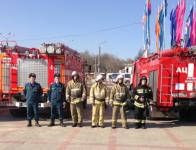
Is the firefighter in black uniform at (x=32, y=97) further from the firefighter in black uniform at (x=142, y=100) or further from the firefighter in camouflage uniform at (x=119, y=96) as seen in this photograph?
the firefighter in black uniform at (x=142, y=100)

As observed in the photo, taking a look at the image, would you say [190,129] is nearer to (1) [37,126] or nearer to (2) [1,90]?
(1) [37,126]

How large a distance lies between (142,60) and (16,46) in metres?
5.77

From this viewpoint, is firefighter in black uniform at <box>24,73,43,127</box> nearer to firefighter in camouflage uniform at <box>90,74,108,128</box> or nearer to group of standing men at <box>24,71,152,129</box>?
group of standing men at <box>24,71,152,129</box>

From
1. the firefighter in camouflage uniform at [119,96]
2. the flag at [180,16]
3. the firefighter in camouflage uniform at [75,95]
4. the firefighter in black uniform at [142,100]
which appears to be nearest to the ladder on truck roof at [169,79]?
the firefighter in black uniform at [142,100]

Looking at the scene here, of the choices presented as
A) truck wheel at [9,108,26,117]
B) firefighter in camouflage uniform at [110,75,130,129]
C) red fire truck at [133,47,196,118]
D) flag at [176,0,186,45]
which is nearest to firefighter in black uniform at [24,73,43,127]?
firefighter in camouflage uniform at [110,75,130,129]

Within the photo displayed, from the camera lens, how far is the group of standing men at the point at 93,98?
14.6 metres

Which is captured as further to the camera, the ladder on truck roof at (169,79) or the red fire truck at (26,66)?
the red fire truck at (26,66)

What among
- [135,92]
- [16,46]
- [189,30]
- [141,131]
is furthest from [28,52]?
[189,30]

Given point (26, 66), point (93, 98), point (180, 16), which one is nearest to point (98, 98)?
point (93, 98)

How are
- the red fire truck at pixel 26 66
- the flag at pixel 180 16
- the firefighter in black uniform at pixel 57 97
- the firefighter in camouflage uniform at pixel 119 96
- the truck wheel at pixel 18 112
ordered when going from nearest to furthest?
the firefighter in camouflage uniform at pixel 119 96, the firefighter in black uniform at pixel 57 97, the red fire truck at pixel 26 66, the truck wheel at pixel 18 112, the flag at pixel 180 16

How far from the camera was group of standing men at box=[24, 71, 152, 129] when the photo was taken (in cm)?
1462

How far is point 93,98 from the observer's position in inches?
580

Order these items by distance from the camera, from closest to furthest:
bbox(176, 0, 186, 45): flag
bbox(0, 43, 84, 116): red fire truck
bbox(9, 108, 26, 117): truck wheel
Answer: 1. bbox(0, 43, 84, 116): red fire truck
2. bbox(9, 108, 26, 117): truck wheel
3. bbox(176, 0, 186, 45): flag

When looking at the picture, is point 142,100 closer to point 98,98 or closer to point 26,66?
point 98,98
